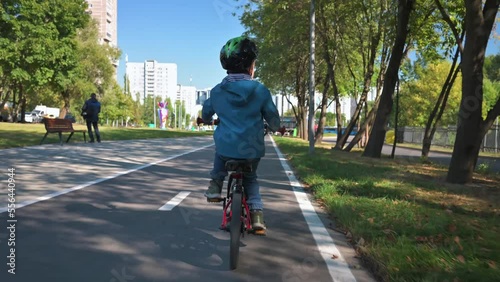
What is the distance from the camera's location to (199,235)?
517cm

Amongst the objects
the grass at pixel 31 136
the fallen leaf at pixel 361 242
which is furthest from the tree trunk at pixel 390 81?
the grass at pixel 31 136

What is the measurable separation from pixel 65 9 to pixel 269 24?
24.1 meters

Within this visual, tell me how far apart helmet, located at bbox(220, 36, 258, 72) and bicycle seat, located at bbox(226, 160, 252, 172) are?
3.22 feet

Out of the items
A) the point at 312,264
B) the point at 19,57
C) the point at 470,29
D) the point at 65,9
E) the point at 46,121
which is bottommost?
the point at 312,264

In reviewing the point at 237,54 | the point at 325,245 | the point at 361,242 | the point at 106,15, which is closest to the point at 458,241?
the point at 361,242

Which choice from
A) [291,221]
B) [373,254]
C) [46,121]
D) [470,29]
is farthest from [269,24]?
[373,254]

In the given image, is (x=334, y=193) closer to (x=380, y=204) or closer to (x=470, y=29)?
(x=380, y=204)

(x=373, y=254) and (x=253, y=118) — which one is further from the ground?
(x=253, y=118)

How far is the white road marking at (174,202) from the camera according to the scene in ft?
21.5

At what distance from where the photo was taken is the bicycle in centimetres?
405

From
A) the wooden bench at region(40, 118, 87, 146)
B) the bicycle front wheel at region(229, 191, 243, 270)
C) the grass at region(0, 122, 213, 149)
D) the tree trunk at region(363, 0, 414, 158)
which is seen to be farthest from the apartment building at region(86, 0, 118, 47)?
the bicycle front wheel at region(229, 191, 243, 270)

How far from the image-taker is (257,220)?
14.8 ft

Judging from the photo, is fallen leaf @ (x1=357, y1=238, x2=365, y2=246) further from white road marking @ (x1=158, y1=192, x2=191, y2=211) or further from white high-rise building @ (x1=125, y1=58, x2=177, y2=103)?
white high-rise building @ (x1=125, y1=58, x2=177, y2=103)

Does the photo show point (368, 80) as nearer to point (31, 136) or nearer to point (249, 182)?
point (31, 136)
